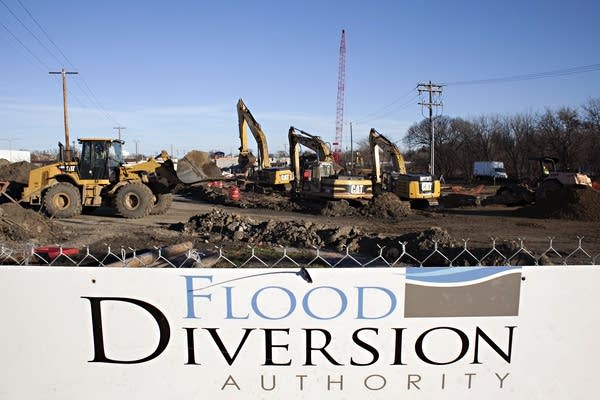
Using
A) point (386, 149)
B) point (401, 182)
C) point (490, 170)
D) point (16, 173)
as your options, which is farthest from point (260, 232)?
point (490, 170)

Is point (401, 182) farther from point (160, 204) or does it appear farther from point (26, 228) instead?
point (26, 228)

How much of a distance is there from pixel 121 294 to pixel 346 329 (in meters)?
1.19

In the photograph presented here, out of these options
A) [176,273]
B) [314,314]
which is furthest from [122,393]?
[314,314]

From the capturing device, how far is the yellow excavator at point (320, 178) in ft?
59.3

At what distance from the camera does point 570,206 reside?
52.5 feet

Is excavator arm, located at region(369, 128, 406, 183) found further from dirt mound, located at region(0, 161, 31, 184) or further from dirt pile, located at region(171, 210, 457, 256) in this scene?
dirt mound, located at region(0, 161, 31, 184)

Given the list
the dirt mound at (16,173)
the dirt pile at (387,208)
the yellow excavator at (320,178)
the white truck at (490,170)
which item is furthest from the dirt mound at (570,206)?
the dirt mound at (16,173)

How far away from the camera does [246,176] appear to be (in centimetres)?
2533

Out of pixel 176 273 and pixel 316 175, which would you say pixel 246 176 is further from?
pixel 176 273

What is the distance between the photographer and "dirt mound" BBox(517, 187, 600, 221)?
51.2 feet

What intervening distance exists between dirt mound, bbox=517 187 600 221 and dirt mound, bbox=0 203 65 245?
1669 cm

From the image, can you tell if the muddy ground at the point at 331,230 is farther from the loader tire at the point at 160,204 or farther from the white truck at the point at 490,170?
the white truck at the point at 490,170

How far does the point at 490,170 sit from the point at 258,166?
2794 centimetres

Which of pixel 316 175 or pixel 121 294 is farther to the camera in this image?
pixel 316 175
